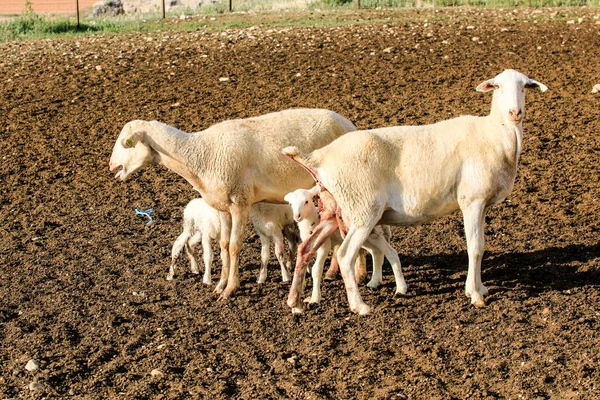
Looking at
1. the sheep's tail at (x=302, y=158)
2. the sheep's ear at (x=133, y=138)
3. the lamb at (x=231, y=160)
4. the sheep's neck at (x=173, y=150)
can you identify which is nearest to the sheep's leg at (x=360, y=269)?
the lamb at (x=231, y=160)

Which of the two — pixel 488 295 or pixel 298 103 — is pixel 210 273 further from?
pixel 298 103

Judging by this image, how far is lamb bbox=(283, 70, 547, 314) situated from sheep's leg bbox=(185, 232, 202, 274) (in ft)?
6.30

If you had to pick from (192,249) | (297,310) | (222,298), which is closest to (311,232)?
(297,310)

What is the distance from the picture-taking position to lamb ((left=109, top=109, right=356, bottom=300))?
10234 mm

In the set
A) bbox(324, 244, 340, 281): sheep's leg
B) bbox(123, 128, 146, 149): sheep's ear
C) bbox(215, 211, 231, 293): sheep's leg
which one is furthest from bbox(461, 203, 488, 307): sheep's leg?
bbox(123, 128, 146, 149): sheep's ear

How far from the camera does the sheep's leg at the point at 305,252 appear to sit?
946 centimetres

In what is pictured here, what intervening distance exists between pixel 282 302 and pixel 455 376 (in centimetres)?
243

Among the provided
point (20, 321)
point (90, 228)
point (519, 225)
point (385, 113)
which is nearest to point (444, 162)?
point (519, 225)

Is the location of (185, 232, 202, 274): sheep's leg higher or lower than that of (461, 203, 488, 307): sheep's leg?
lower

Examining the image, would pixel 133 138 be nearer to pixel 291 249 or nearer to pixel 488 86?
pixel 291 249

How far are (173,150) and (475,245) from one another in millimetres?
3120

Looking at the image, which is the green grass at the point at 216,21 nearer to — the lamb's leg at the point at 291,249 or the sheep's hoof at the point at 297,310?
the lamb's leg at the point at 291,249

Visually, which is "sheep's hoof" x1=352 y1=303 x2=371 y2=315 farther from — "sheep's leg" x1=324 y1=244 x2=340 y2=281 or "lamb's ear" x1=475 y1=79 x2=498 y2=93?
"lamb's ear" x1=475 y1=79 x2=498 y2=93

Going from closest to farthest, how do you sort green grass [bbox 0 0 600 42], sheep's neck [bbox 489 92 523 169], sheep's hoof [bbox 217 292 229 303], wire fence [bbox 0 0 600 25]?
sheep's neck [bbox 489 92 523 169] < sheep's hoof [bbox 217 292 229 303] < green grass [bbox 0 0 600 42] < wire fence [bbox 0 0 600 25]
